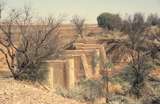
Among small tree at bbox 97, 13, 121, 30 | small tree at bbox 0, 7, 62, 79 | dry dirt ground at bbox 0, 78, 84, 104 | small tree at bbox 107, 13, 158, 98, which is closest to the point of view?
dry dirt ground at bbox 0, 78, 84, 104

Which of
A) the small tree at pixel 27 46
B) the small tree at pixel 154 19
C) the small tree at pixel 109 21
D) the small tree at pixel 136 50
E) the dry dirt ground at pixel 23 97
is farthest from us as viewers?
the small tree at pixel 154 19

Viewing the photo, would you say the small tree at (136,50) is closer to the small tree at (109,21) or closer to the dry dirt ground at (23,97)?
the small tree at (109,21)

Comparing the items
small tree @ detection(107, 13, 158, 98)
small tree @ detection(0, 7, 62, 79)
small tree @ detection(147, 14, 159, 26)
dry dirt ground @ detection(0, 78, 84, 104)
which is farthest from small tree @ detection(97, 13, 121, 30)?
dry dirt ground @ detection(0, 78, 84, 104)

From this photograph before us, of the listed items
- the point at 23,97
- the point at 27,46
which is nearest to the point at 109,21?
the point at 27,46

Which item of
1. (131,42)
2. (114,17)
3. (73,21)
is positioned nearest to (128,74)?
(131,42)

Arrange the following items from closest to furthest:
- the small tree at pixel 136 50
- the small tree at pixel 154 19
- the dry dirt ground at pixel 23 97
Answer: the dry dirt ground at pixel 23 97 < the small tree at pixel 136 50 < the small tree at pixel 154 19

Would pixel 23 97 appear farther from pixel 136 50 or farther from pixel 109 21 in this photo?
pixel 109 21

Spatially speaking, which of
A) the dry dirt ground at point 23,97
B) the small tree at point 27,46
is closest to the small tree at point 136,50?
the small tree at point 27,46

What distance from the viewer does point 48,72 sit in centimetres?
2145

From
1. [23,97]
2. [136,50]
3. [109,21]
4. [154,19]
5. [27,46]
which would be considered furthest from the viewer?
[154,19]

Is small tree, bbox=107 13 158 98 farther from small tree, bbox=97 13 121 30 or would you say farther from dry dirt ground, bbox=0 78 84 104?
dry dirt ground, bbox=0 78 84 104

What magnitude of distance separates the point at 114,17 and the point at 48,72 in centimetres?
5508

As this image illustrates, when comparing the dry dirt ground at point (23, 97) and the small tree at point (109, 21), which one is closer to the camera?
the dry dirt ground at point (23, 97)

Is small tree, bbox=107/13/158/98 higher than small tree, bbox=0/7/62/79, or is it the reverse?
small tree, bbox=0/7/62/79
